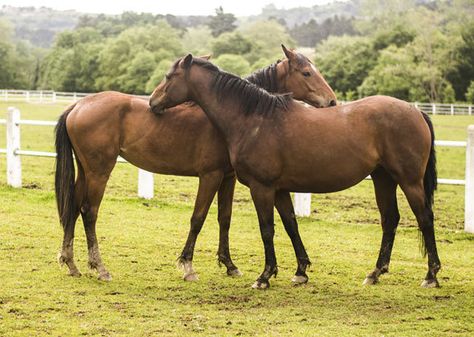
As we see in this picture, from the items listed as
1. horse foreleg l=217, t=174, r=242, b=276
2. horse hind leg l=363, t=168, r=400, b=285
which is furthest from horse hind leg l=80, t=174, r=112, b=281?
horse hind leg l=363, t=168, r=400, b=285

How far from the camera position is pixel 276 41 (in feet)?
297

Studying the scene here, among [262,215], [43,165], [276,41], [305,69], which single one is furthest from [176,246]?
[276,41]

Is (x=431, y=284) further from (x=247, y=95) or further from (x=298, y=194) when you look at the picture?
(x=298, y=194)

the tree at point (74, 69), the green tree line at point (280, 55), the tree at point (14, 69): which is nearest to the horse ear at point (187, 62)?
the green tree line at point (280, 55)

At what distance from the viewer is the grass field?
5531 mm

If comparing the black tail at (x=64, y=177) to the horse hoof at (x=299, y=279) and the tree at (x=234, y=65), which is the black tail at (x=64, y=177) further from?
the tree at (x=234, y=65)

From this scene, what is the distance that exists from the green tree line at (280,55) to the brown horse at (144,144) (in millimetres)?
43415

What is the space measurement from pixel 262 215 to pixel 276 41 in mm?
85539

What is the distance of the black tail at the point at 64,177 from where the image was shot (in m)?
7.26

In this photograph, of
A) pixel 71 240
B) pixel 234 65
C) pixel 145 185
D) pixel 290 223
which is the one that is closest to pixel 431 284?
pixel 290 223

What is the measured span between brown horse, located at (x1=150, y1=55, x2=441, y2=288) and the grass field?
2.12 ft

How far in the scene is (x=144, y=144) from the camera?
722cm

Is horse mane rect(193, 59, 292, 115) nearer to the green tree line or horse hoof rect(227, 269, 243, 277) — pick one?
horse hoof rect(227, 269, 243, 277)

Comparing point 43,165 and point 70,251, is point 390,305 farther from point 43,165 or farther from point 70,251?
point 43,165
